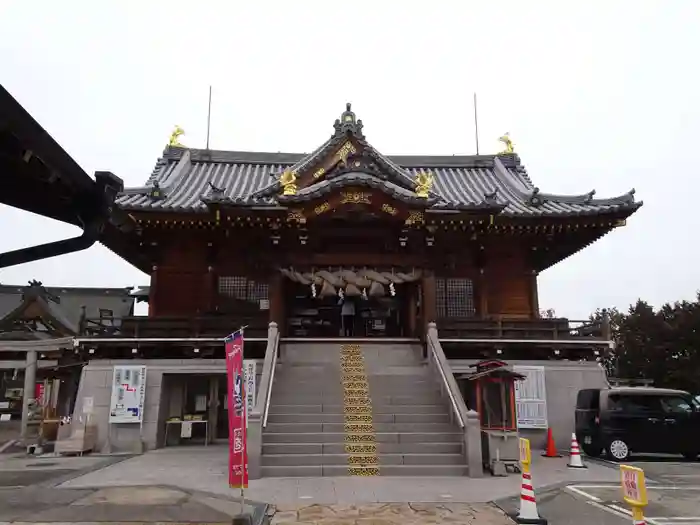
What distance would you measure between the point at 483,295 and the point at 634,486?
12852 millimetres

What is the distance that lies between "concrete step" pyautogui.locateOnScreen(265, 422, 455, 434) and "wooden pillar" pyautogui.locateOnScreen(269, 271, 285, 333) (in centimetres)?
439

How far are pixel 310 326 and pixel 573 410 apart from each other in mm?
9181

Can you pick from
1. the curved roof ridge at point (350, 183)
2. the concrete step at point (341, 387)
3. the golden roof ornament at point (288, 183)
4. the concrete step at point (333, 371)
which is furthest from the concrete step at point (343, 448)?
the golden roof ornament at point (288, 183)

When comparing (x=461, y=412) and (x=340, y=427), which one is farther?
(x=340, y=427)

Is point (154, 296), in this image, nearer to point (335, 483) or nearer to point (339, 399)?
point (339, 399)

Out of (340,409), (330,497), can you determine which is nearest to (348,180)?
(340,409)

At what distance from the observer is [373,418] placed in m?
12.7

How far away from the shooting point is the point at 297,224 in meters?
16.0

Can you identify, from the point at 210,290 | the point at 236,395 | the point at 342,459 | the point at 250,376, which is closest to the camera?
the point at 236,395

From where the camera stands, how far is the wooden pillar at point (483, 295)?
17.7 metres

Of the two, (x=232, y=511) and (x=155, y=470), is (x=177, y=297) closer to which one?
(x=155, y=470)

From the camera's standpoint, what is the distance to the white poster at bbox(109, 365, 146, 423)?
15.2 m

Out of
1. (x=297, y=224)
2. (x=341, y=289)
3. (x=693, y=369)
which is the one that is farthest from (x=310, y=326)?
(x=693, y=369)

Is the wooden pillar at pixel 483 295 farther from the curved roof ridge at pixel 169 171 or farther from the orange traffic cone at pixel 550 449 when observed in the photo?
the curved roof ridge at pixel 169 171
